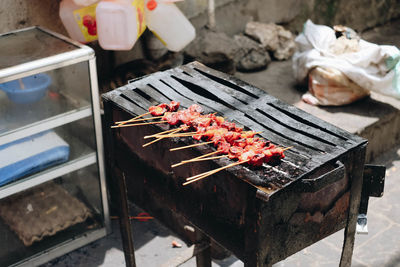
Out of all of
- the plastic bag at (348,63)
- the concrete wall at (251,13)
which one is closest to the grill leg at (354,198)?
the plastic bag at (348,63)

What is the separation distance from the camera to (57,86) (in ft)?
16.3

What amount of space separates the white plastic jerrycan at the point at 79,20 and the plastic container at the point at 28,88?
0.50 meters

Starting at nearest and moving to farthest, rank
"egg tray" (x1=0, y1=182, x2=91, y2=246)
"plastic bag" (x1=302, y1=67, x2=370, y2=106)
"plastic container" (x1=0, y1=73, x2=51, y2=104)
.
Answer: "plastic container" (x1=0, y1=73, x2=51, y2=104) → "egg tray" (x1=0, y1=182, x2=91, y2=246) → "plastic bag" (x1=302, y1=67, x2=370, y2=106)

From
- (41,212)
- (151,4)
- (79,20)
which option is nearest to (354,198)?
(151,4)

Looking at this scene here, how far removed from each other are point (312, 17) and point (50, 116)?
4770 millimetres

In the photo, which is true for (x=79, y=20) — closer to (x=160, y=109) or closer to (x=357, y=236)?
(x=160, y=109)

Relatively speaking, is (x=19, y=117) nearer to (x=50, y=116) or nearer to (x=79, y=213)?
(x=50, y=116)

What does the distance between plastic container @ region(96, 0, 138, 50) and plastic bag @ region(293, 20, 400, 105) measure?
95.5 inches

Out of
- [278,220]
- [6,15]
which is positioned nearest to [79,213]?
[6,15]

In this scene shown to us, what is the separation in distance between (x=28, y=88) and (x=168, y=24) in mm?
1571

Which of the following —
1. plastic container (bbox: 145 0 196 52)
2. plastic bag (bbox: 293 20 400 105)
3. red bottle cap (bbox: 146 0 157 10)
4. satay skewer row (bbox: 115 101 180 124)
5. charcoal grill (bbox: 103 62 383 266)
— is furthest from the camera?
plastic bag (bbox: 293 20 400 105)

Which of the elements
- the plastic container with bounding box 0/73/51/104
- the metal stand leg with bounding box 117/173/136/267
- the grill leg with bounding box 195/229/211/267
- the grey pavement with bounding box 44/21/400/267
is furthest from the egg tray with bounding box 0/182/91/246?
the grill leg with bounding box 195/229/211/267

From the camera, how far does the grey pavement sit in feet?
16.8

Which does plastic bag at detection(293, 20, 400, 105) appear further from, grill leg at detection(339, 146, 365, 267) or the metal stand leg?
the metal stand leg
